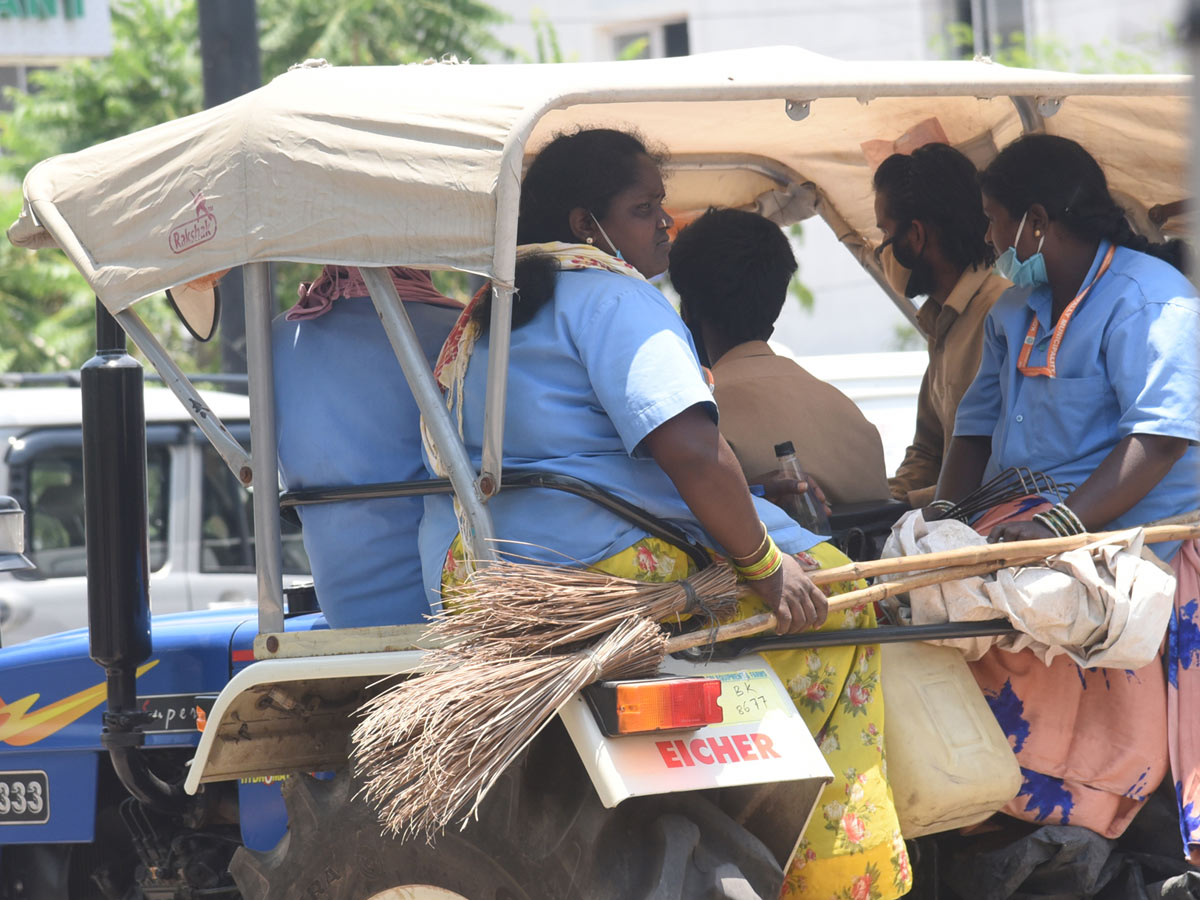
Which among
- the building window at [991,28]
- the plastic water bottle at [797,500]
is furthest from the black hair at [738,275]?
the building window at [991,28]

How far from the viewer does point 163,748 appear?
389 centimetres

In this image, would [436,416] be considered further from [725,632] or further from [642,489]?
[725,632]

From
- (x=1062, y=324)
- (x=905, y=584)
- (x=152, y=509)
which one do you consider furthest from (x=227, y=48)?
(x=905, y=584)

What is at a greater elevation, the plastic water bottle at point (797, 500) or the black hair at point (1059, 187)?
the black hair at point (1059, 187)

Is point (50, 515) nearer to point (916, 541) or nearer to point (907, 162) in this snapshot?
point (907, 162)

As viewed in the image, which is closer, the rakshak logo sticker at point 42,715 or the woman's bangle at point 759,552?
the woman's bangle at point 759,552

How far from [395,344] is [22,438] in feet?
18.2

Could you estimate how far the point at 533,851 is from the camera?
275 cm

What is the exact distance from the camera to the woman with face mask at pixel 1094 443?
3.16 metres

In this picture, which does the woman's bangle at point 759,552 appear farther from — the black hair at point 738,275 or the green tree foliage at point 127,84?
the green tree foliage at point 127,84

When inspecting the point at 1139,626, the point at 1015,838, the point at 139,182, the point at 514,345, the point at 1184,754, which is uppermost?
the point at 139,182

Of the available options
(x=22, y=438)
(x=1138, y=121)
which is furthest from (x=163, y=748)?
(x=22, y=438)

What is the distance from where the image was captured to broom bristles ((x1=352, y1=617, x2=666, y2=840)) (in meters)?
2.52

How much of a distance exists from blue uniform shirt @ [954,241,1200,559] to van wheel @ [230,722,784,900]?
4.07 feet
